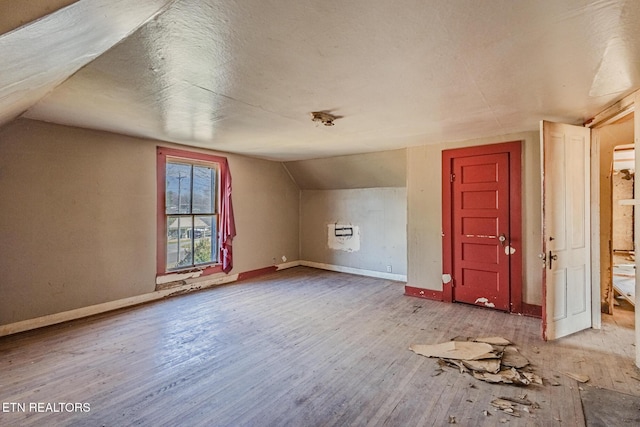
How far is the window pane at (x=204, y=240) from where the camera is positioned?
499cm

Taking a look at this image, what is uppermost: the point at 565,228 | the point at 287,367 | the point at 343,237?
the point at 565,228

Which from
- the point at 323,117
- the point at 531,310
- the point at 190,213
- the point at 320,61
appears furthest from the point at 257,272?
the point at 320,61

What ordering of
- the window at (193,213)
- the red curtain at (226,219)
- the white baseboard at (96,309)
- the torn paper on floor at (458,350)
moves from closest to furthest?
the torn paper on floor at (458,350) → the white baseboard at (96,309) → the window at (193,213) → the red curtain at (226,219)

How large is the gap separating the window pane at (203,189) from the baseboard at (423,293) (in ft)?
11.6

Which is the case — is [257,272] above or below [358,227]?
below

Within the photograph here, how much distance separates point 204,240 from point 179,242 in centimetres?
46

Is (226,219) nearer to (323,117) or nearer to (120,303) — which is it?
(120,303)

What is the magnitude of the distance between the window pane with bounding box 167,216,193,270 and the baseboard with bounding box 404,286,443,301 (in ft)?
11.6

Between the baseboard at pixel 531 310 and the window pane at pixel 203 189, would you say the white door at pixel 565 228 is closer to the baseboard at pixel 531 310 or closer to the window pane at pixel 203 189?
the baseboard at pixel 531 310

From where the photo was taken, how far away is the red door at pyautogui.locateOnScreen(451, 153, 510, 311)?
3846mm

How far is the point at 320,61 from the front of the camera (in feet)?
6.17

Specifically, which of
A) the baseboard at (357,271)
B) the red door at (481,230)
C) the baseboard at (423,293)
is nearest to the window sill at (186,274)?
the baseboard at (357,271)

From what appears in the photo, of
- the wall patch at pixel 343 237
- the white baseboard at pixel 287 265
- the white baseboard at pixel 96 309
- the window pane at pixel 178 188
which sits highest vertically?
the window pane at pixel 178 188

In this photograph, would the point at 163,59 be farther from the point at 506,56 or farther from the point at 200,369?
the point at 200,369
